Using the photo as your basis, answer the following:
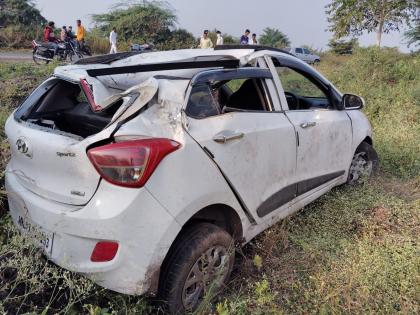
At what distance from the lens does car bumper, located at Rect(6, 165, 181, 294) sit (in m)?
2.22

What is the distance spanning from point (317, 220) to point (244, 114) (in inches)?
58.8

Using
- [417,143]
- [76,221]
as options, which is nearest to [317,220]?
[76,221]

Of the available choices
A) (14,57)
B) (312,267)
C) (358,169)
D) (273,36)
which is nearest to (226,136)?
(312,267)

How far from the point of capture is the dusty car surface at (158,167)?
2.26 m

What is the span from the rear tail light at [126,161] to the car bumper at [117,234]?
54mm

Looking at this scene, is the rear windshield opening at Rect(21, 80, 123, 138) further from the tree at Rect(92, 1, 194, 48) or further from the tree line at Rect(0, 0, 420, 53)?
the tree at Rect(92, 1, 194, 48)

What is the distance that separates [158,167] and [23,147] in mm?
980

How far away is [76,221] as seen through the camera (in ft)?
A: 7.53

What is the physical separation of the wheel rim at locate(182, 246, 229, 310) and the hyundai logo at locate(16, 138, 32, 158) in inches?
48.7

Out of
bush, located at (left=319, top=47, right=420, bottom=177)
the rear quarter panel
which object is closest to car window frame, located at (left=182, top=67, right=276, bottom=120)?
the rear quarter panel

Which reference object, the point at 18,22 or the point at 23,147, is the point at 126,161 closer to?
the point at 23,147

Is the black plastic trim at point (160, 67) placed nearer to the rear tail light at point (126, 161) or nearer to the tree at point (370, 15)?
the rear tail light at point (126, 161)

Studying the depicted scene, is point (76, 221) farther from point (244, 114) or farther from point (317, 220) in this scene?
point (317, 220)

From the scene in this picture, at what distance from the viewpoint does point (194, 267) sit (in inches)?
100
